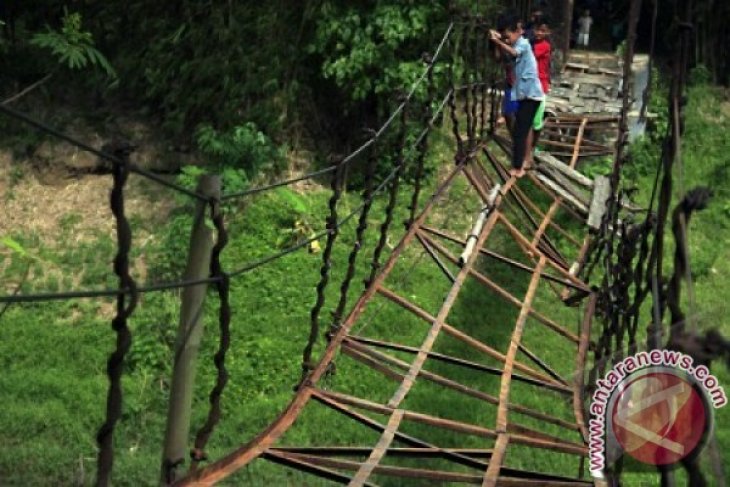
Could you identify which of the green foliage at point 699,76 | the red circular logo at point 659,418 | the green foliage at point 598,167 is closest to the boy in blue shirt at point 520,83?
the green foliage at point 598,167

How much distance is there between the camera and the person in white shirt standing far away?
41.7 feet

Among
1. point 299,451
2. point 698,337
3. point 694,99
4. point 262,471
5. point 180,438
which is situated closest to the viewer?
point 698,337

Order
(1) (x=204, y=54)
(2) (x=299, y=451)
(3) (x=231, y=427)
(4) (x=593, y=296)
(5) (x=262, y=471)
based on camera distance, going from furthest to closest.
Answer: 1. (1) (x=204, y=54)
2. (3) (x=231, y=427)
3. (5) (x=262, y=471)
4. (4) (x=593, y=296)
5. (2) (x=299, y=451)

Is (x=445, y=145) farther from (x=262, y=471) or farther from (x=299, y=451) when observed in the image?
(x=299, y=451)

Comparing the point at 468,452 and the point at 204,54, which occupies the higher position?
the point at 204,54

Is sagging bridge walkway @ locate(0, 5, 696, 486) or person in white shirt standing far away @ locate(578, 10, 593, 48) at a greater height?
person in white shirt standing far away @ locate(578, 10, 593, 48)

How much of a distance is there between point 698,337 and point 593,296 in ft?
11.8

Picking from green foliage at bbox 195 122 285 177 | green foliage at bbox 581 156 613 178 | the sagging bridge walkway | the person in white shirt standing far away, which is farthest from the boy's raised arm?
the person in white shirt standing far away

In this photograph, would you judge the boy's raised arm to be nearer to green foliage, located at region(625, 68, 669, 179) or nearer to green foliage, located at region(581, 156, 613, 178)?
green foliage, located at region(581, 156, 613, 178)

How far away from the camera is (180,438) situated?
8.89 ft

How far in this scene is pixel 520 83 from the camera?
→ 586cm

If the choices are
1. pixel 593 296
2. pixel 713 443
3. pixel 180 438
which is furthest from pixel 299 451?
pixel 593 296

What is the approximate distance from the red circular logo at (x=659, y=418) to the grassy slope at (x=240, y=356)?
141 inches

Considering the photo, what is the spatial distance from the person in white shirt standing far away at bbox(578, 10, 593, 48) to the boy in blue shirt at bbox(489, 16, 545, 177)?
7254 mm
